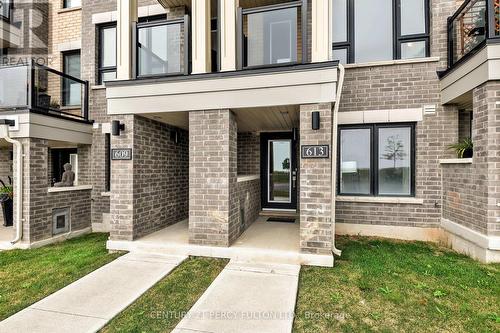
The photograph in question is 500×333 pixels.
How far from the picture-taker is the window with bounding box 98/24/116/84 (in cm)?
827

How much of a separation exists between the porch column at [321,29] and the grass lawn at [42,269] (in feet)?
17.6

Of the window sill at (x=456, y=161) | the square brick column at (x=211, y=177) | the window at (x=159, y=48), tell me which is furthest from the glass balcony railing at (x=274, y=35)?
the window sill at (x=456, y=161)

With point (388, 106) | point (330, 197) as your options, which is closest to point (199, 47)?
point (330, 197)

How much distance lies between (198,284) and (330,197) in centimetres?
258

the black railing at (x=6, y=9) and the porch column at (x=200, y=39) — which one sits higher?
the black railing at (x=6, y=9)

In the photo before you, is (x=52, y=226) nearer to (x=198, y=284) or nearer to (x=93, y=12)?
(x=198, y=284)

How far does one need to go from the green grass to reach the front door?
392 centimetres

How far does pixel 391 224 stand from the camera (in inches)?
249

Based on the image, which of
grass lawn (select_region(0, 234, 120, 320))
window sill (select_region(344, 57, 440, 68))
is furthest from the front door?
grass lawn (select_region(0, 234, 120, 320))

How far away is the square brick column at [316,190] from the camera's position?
448 centimetres

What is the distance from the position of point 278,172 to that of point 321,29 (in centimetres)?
468

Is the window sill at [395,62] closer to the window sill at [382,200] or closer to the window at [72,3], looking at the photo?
the window sill at [382,200]

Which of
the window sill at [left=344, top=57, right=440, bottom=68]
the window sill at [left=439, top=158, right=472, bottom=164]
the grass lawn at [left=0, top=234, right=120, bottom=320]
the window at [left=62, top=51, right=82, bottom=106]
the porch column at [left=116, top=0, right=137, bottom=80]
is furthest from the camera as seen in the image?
the window at [left=62, top=51, right=82, bottom=106]

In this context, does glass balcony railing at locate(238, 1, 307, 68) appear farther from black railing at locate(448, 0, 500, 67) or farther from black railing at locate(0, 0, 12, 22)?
black railing at locate(0, 0, 12, 22)
